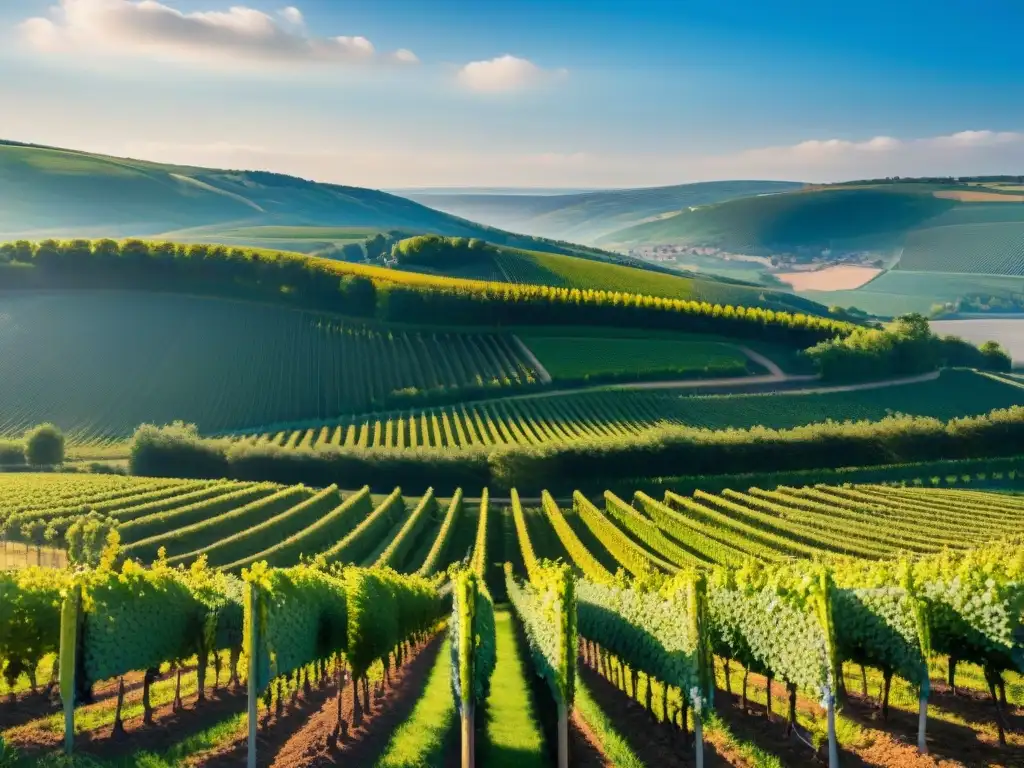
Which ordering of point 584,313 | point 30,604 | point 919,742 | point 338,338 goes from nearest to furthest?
point 919,742, point 30,604, point 338,338, point 584,313

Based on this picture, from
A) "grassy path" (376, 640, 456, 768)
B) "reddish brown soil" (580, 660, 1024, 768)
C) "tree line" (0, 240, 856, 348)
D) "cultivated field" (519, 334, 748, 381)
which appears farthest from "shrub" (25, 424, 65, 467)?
"reddish brown soil" (580, 660, 1024, 768)

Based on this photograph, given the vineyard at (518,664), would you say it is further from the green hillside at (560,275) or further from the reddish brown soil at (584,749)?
the green hillside at (560,275)

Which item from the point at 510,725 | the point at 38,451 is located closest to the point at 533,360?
the point at 38,451

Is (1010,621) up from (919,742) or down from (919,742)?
up

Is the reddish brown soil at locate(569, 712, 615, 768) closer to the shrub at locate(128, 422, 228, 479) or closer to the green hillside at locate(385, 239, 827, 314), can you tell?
the shrub at locate(128, 422, 228, 479)

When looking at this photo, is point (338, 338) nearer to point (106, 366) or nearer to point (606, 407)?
point (106, 366)

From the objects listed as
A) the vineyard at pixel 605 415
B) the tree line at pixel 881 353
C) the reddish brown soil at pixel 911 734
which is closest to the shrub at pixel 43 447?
the vineyard at pixel 605 415

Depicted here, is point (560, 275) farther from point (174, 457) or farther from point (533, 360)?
point (174, 457)

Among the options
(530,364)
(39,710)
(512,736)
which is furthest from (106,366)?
(512,736)
